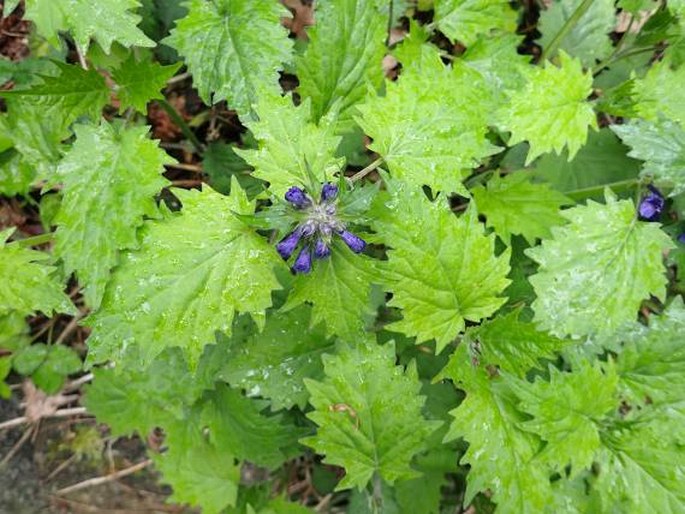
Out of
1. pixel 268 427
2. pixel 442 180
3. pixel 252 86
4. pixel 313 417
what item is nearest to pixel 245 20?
pixel 252 86

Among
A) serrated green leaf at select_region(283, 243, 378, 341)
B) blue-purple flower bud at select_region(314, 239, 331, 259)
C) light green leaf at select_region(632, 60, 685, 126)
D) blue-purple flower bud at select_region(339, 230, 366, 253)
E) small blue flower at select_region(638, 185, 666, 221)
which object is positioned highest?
light green leaf at select_region(632, 60, 685, 126)

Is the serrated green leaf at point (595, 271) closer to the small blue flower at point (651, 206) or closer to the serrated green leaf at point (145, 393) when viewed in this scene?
the small blue flower at point (651, 206)

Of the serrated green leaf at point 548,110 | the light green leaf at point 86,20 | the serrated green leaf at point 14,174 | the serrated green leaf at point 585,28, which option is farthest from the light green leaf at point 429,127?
the serrated green leaf at point 14,174

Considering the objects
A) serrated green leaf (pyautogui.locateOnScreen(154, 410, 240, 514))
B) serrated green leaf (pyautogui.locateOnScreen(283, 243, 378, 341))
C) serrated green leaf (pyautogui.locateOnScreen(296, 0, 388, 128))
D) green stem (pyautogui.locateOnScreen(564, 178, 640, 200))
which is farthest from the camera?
serrated green leaf (pyautogui.locateOnScreen(154, 410, 240, 514))

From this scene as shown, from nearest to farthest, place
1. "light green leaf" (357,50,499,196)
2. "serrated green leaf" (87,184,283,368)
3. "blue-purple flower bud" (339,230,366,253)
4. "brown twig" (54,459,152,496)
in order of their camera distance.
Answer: "blue-purple flower bud" (339,230,366,253), "serrated green leaf" (87,184,283,368), "light green leaf" (357,50,499,196), "brown twig" (54,459,152,496)

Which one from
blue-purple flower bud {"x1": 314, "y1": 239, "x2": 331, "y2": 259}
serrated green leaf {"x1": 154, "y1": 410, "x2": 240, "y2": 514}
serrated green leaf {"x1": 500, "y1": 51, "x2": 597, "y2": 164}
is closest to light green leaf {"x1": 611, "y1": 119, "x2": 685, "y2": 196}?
serrated green leaf {"x1": 500, "y1": 51, "x2": 597, "y2": 164}

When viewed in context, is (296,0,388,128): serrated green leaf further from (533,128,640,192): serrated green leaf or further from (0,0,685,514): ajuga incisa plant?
(533,128,640,192): serrated green leaf
